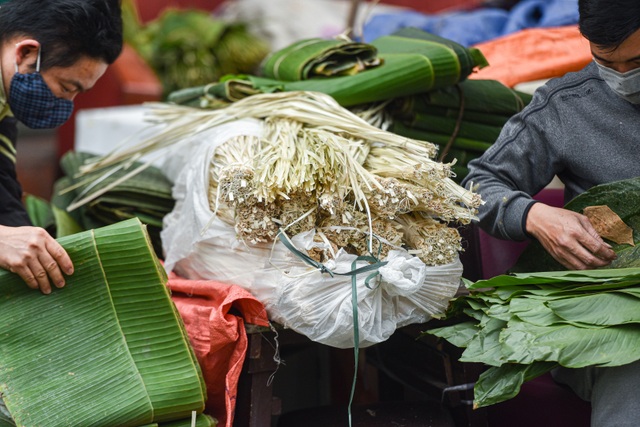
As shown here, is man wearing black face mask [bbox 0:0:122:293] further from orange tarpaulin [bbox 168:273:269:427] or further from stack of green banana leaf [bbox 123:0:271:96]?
stack of green banana leaf [bbox 123:0:271:96]

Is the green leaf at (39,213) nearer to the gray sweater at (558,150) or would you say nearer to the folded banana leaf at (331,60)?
the folded banana leaf at (331,60)

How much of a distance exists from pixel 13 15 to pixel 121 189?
31.0 inches

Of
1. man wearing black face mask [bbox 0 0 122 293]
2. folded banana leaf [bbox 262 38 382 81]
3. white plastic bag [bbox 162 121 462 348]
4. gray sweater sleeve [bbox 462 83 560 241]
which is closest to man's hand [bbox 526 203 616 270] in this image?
gray sweater sleeve [bbox 462 83 560 241]

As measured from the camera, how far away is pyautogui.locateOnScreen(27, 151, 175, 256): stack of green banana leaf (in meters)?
2.89

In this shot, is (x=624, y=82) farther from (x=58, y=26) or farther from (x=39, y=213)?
(x=39, y=213)

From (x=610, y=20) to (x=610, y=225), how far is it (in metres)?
0.51

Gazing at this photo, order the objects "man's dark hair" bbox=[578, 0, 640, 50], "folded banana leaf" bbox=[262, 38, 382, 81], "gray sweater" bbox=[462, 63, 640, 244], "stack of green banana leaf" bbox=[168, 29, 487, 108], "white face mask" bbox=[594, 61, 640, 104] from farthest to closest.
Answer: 1. "folded banana leaf" bbox=[262, 38, 382, 81]
2. "stack of green banana leaf" bbox=[168, 29, 487, 108]
3. "gray sweater" bbox=[462, 63, 640, 244]
4. "white face mask" bbox=[594, 61, 640, 104]
5. "man's dark hair" bbox=[578, 0, 640, 50]

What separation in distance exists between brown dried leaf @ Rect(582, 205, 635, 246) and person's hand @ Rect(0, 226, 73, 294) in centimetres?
134

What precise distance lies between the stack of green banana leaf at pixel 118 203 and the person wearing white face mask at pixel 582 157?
1.23 meters

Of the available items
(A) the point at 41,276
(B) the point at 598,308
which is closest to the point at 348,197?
(B) the point at 598,308

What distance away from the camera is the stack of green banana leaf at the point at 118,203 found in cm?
289

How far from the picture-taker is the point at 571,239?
6.40ft

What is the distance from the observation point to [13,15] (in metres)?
2.30

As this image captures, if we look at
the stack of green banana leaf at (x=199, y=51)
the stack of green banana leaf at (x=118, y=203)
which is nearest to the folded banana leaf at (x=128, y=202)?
the stack of green banana leaf at (x=118, y=203)
